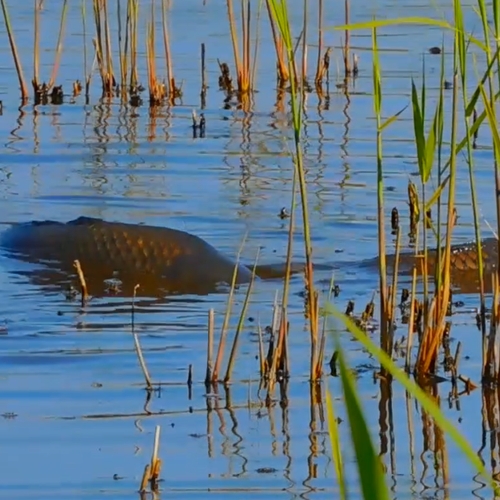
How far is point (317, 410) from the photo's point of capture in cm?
489

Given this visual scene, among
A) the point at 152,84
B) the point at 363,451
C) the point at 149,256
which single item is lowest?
the point at 149,256

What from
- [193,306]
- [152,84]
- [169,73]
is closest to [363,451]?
[193,306]

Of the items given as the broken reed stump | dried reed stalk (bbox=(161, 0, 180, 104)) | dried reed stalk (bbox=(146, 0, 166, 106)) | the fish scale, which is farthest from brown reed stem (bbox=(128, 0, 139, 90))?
the broken reed stump

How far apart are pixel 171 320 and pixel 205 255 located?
1.30 metres

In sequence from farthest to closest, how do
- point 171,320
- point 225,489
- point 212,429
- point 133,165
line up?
point 133,165
point 171,320
point 212,429
point 225,489

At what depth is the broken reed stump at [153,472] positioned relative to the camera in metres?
3.97

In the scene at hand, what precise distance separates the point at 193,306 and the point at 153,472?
275cm

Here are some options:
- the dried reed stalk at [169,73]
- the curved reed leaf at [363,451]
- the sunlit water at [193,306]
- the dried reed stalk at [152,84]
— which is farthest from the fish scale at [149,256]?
the curved reed leaf at [363,451]

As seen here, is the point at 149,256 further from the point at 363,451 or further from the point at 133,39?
the point at 363,451

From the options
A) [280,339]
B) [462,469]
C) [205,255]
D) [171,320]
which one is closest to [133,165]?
[205,255]

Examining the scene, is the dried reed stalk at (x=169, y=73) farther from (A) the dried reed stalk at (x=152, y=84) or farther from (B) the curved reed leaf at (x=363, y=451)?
(B) the curved reed leaf at (x=363, y=451)

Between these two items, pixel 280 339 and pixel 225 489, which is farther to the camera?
pixel 280 339

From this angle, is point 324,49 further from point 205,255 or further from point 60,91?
point 205,255

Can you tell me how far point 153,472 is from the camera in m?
4.02
